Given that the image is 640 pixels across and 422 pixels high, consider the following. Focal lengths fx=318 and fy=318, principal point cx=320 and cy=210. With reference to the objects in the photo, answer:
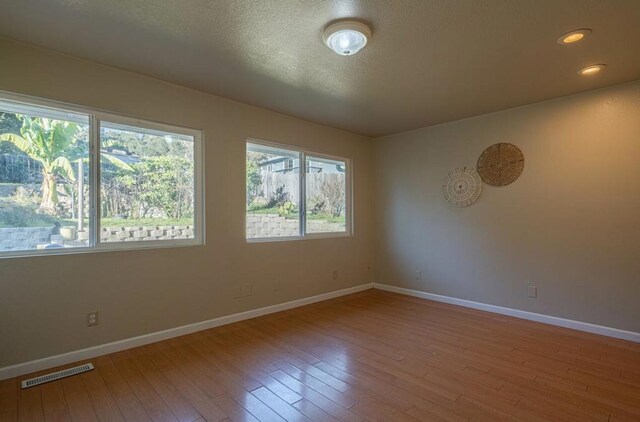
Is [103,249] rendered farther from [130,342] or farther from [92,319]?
[130,342]

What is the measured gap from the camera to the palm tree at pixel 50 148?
2537 millimetres

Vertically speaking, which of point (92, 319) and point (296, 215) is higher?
point (296, 215)

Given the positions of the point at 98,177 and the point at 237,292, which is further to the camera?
the point at 237,292

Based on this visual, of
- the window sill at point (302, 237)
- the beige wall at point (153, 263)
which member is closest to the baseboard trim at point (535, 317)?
the window sill at point (302, 237)

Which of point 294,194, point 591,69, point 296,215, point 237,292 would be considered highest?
point 591,69

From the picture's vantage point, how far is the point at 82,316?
268 centimetres

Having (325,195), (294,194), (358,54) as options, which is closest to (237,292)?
(294,194)

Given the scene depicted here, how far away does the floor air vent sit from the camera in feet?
7.54

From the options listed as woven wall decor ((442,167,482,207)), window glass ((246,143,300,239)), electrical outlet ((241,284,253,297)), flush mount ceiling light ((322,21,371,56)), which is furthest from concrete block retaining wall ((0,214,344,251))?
flush mount ceiling light ((322,21,371,56))

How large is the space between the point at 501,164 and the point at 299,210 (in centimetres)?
264

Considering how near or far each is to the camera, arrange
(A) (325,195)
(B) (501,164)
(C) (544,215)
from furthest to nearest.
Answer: (A) (325,195) < (B) (501,164) < (C) (544,215)

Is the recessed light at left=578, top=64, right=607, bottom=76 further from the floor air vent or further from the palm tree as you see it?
the floor air vent

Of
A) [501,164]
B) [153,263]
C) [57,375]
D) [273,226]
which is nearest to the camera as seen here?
[57,375]

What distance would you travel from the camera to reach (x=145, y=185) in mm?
3119
